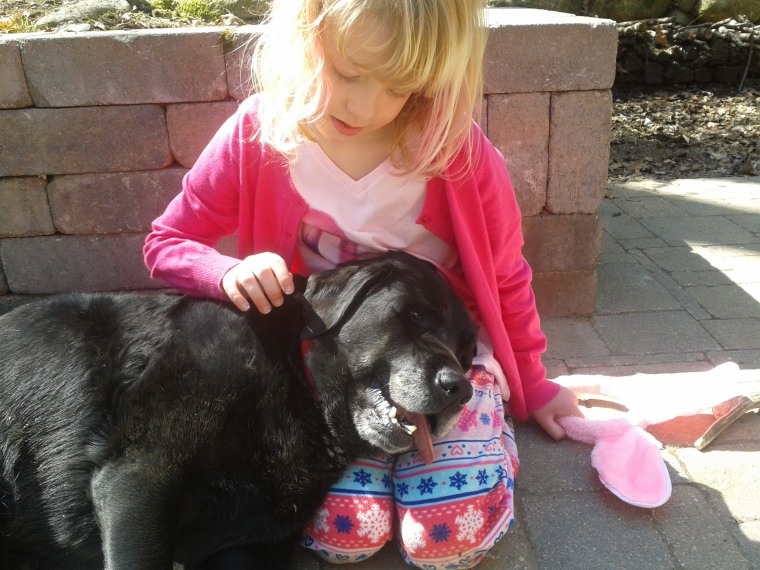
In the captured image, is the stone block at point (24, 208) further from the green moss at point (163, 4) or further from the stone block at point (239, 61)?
the green moss at point (163, 4)

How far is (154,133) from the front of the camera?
3305 mm

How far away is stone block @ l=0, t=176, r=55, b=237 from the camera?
3404 millimetres

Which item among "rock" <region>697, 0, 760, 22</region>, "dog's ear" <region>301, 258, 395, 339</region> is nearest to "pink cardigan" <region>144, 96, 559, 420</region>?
"dog's ear" <region>301, 258, 395, 339</region>

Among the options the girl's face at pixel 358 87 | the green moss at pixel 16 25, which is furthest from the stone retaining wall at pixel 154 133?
the girl's face at pixel 358 87

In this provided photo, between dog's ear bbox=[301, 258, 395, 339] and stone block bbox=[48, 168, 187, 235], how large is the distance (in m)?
1.58

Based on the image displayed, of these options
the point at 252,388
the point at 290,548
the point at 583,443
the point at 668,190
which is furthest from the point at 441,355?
the point at 668,190

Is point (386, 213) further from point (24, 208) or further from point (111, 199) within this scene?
point (24, 208)

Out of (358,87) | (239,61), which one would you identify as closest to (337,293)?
(358,87)

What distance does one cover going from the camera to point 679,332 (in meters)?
3.47

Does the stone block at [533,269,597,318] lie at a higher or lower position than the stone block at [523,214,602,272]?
lower

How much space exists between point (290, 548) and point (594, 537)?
90 centimetres

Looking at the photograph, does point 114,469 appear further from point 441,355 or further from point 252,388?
point 441,355

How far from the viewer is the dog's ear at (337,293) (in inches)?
80.1

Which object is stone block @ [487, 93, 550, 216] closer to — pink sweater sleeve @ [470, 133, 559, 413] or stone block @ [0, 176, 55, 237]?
pink sweater sleeve @ [470, 133, 559, 413]
